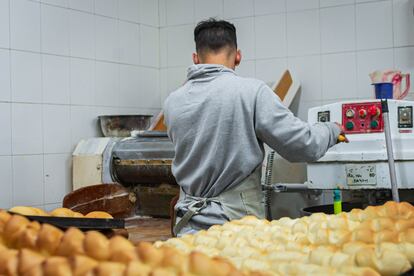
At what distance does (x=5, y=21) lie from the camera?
387cm

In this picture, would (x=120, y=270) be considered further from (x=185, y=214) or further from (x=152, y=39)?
(x=152, y=39)

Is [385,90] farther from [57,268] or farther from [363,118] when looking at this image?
[57,268]

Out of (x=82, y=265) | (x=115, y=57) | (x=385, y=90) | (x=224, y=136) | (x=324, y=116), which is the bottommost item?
(x=82, y=265)

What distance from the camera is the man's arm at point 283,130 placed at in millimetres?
2131

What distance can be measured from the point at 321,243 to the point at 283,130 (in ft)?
3.75

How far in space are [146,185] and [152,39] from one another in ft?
5.14

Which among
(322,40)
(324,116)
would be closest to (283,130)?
(324,116)

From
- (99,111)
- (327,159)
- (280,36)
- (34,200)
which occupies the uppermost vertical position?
(280,36)

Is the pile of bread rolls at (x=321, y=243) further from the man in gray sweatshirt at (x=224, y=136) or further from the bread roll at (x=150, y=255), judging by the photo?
the man in gray sweatshirt at (x=224, y=136)

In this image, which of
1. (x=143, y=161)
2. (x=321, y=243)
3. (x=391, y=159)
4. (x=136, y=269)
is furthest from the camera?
(x=143, y=161)

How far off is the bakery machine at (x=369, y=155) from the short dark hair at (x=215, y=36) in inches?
33.8

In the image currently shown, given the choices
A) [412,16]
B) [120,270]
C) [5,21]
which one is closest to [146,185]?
[5,21]

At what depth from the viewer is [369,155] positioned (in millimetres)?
2820

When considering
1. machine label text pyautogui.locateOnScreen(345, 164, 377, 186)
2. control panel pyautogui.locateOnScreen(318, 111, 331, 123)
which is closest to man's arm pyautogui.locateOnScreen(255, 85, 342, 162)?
machine label text pyautogui.locateOnScreen(345, 164, 377, 186)
